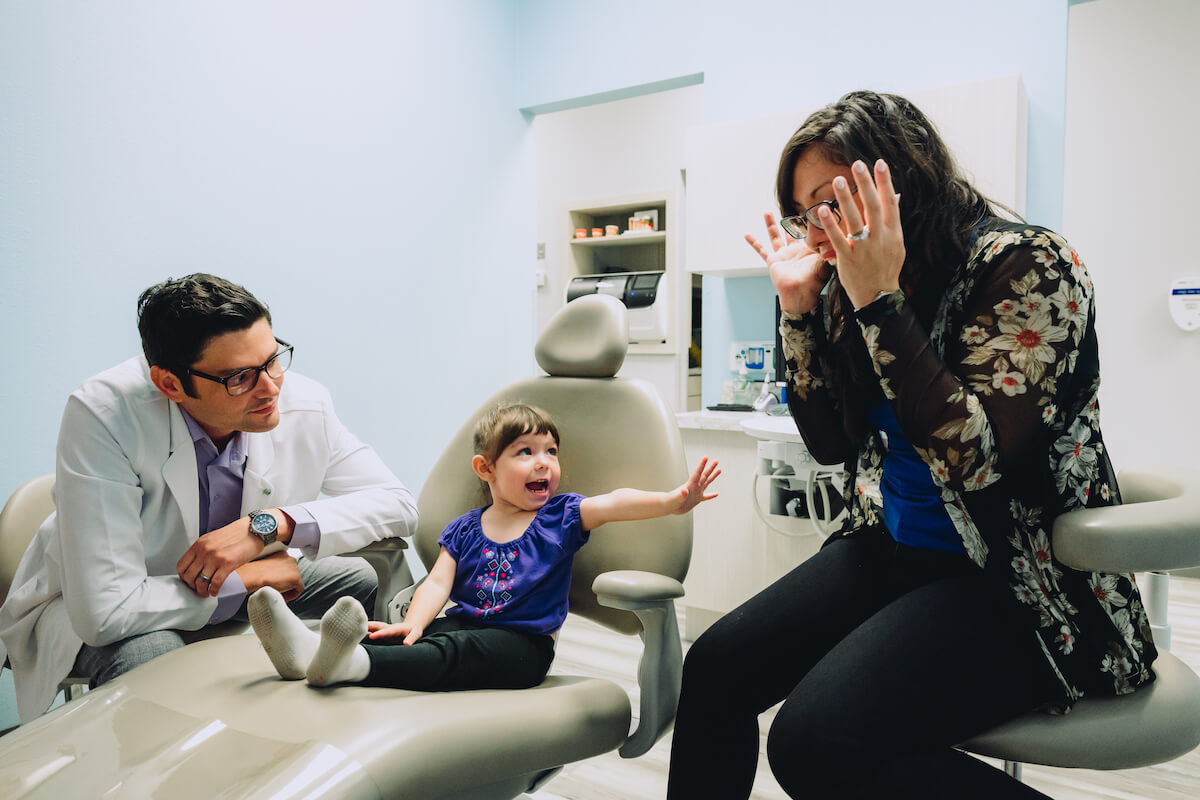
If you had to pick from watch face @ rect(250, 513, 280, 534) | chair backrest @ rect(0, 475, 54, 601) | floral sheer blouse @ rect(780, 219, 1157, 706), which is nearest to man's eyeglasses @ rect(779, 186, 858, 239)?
floral sheer blouse @ rect(780, 219, 1157, 706)

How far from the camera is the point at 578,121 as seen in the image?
4.95 metres

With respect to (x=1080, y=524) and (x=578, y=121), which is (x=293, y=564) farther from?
(x=578, y=121)

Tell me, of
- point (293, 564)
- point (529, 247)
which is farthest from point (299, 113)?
point (293, 564)

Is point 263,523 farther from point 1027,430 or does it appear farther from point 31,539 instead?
point 1027,430

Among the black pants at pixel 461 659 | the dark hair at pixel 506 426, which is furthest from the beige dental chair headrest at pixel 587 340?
the black pants at pixel 461 659

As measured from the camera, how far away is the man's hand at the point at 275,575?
1291mm

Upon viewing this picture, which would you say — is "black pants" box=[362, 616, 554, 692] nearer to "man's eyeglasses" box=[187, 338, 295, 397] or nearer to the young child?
the young child

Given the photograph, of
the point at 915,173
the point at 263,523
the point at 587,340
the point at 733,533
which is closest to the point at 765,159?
the point at 733,533

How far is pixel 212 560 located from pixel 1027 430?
121 cm

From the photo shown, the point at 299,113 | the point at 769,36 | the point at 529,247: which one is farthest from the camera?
the point at 529,247

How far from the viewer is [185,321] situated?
1.24 m

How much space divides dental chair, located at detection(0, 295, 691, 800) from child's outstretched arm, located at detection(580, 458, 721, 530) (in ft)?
0.21

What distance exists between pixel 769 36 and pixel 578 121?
2426 mm

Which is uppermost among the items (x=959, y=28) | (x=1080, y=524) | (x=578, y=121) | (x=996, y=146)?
(x=578, y=121)
